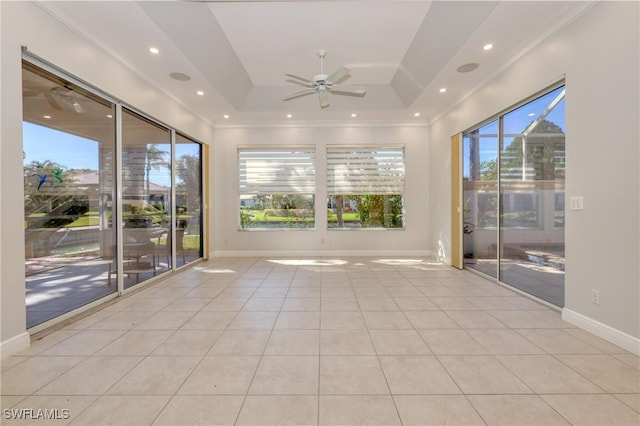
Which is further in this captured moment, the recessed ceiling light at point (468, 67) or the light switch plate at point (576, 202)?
the recessed ceiling light at point (468, 67)

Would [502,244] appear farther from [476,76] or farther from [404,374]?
[404,374]

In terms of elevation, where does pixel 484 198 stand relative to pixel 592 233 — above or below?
above

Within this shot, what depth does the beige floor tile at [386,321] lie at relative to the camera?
2.75 m

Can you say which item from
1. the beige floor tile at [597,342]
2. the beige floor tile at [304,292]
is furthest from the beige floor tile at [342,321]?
the beige floor tile at [597,342]

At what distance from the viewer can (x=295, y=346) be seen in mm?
2379

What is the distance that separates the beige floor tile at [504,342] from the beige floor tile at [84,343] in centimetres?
330

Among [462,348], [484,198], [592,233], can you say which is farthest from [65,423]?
[484,198]

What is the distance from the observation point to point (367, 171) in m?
6.49

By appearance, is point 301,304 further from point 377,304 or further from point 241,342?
point 241,342

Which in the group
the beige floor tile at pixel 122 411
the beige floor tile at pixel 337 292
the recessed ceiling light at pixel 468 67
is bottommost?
the beige floor tile at pixel 122 411

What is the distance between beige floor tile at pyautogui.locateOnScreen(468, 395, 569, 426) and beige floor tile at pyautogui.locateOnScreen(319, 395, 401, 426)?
527mm

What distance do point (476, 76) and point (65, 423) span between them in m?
5.49

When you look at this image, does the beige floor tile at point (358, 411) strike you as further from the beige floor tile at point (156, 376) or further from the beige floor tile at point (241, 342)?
the beige floor tile at point (156, 376)

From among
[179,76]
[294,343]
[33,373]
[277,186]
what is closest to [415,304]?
[294,343]
